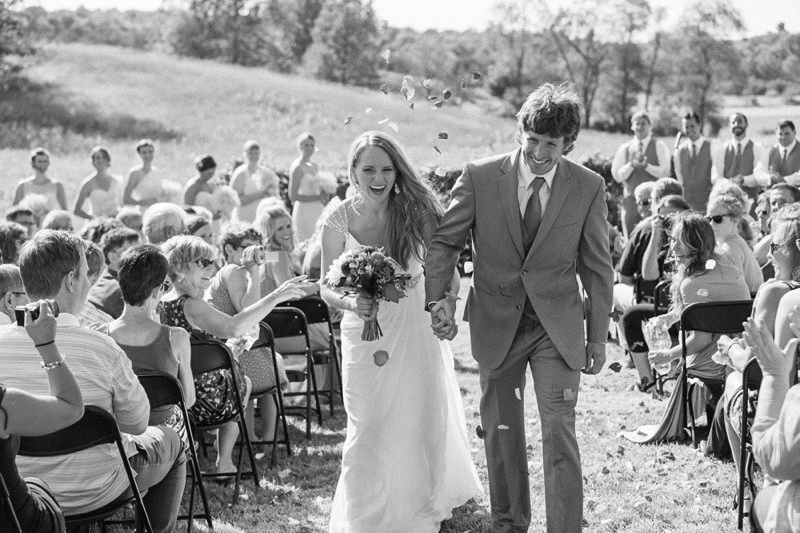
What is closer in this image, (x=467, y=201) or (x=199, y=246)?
(x=467, y=201)

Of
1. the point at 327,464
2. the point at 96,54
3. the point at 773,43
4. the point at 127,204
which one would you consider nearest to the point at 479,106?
the point at 773,43

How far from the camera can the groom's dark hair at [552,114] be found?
4746 millimetres

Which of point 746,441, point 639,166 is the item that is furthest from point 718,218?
point 639,166

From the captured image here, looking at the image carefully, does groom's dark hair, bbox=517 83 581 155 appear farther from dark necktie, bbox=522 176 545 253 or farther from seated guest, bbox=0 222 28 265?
seated guest, bbox=0 222 28 265

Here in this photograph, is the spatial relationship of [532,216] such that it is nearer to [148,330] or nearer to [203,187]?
[148,330]

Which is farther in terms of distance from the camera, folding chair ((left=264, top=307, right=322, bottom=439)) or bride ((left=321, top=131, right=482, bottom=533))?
folding chair ((left=264, top=307, right=322, bottom=439))

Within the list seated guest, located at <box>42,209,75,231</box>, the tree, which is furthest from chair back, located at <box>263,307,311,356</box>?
the tree

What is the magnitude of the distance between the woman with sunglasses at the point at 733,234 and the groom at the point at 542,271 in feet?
11.2

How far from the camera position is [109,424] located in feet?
13.7

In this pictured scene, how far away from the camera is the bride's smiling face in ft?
18.0

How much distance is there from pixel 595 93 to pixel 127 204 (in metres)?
58.3

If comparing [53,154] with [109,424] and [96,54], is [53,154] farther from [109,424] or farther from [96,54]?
[109,424]

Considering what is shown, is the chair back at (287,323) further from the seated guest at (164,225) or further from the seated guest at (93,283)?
the seated guest at (93,283)

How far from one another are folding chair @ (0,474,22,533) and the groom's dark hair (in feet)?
9.01
